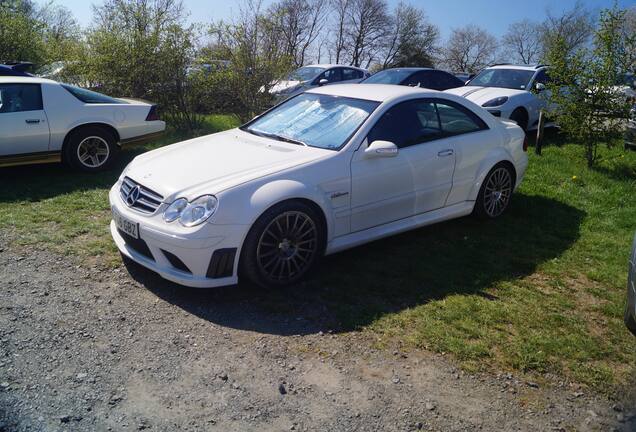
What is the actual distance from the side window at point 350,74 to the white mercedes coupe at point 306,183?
10.7 meters

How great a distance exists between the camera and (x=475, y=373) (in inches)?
137

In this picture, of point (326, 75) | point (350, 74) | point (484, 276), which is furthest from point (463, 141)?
point (350, 74)

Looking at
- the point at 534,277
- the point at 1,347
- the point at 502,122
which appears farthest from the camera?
the point at 502,122

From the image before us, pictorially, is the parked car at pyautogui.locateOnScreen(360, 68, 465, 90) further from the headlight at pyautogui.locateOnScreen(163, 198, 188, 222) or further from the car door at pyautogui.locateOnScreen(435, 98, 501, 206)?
the headlight at pyautogui.locateOnScreen(163, 198, 188, 222)

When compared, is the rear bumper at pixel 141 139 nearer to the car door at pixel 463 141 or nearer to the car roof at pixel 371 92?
the car roof at pixel 371 92

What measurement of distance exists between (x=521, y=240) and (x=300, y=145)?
2539 millimetres

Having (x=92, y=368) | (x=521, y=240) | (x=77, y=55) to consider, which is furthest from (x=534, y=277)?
(x=77, y=55)

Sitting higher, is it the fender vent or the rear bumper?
the rear bumper

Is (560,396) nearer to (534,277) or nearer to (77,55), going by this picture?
(534,277)

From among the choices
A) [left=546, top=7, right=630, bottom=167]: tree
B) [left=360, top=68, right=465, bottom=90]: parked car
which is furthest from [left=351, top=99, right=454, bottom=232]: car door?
[left=360, top=68, right=465, bottom=90]: parked car

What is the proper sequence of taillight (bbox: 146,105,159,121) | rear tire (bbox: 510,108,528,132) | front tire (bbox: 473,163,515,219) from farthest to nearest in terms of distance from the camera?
rear tire (bbox: 510,108,528,132)
taillight (bbox: 146,105,159,121)
front tire (bbox: 473,163,515,219)

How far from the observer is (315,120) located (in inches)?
207

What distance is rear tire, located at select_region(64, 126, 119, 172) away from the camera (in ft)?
25.6

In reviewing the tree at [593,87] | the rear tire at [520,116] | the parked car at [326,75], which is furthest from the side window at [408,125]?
the parked car at [326,75]
